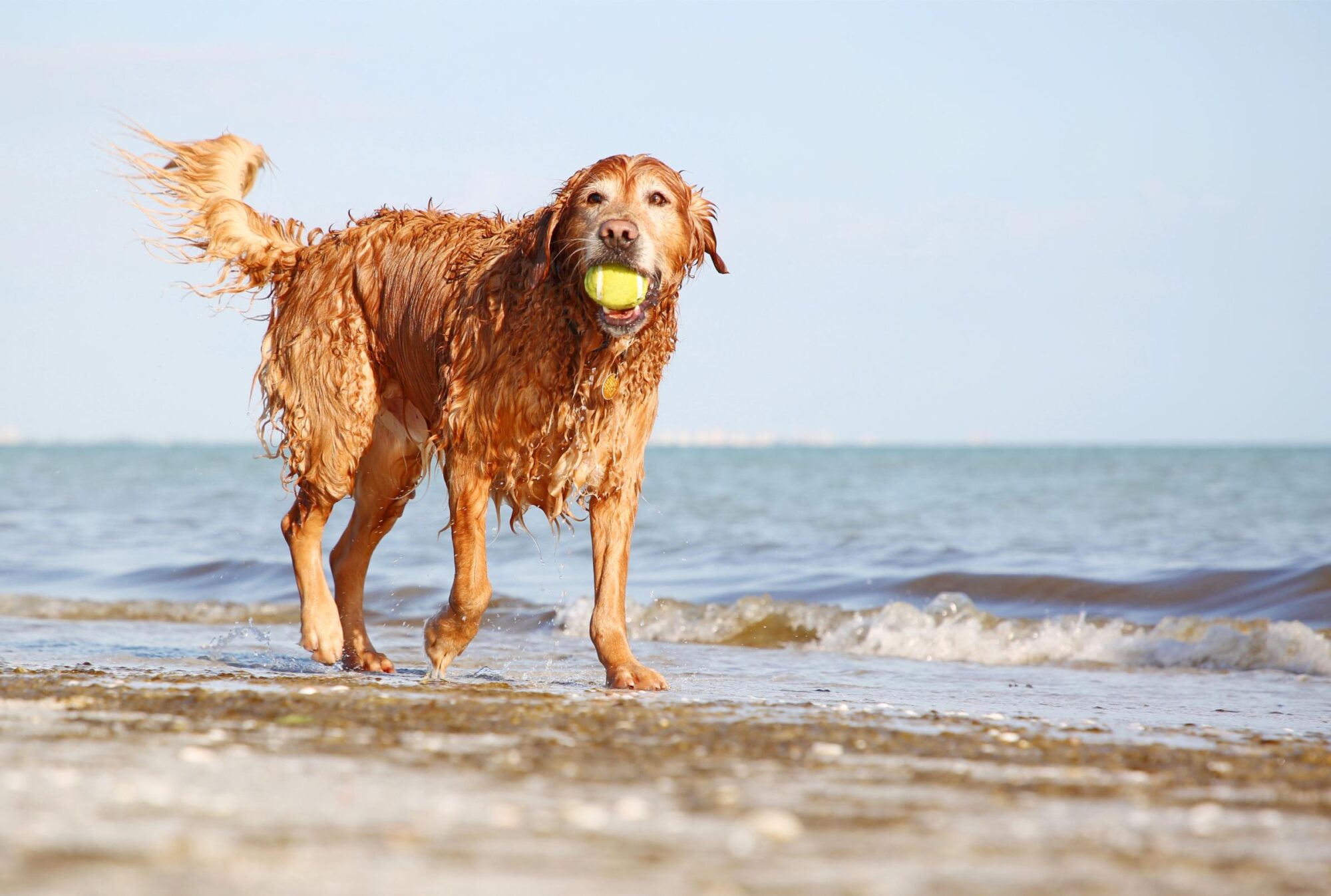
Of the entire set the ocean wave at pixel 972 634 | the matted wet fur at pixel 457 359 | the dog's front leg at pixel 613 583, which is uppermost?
the matted wet fur at pixel 457 359

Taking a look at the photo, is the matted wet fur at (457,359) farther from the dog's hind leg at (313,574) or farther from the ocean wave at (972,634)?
the ocean wave at (972,634)

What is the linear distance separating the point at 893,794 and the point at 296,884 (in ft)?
4.85

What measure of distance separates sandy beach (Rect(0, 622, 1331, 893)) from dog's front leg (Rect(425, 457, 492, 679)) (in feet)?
3.57

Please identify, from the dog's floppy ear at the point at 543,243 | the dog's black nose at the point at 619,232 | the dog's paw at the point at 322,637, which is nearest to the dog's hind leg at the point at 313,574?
the dog's paw at the point at 322,637

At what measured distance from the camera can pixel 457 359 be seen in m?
6.03

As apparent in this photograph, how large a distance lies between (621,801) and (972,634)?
267 inches

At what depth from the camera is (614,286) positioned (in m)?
5.50

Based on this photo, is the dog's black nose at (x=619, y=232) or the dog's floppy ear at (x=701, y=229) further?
the dog's floppy ear at (x=701, y=229)

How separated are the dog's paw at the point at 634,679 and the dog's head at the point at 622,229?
55.6 inches

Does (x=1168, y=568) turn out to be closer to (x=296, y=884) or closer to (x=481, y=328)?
(x=481, y=328)

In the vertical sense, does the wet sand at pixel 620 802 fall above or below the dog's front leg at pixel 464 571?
below

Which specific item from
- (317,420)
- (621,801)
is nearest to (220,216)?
(317,420)

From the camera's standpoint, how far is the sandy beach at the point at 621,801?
2377 mm

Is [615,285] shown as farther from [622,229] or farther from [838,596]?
[838,596]
